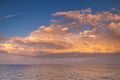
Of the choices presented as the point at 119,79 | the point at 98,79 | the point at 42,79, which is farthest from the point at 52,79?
the point at 119,79

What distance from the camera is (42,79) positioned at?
2166 centimetres

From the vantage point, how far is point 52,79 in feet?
71.9

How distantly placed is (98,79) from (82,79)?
1.55m

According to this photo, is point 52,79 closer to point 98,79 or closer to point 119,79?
point 98,79

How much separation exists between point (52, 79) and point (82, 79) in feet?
9.48

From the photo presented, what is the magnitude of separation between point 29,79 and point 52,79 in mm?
2202

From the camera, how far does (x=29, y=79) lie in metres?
21.6

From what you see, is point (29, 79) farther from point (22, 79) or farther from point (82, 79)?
point (82, 79)

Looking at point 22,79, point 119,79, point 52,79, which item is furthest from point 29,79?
point 119,79

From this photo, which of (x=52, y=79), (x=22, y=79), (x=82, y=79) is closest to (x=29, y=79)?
(x=22, y=79)

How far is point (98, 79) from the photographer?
21.9m

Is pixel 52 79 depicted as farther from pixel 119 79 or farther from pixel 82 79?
pixel 119 79

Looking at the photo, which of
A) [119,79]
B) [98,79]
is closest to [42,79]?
[98,79]

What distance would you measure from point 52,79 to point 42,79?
0.98 metres
